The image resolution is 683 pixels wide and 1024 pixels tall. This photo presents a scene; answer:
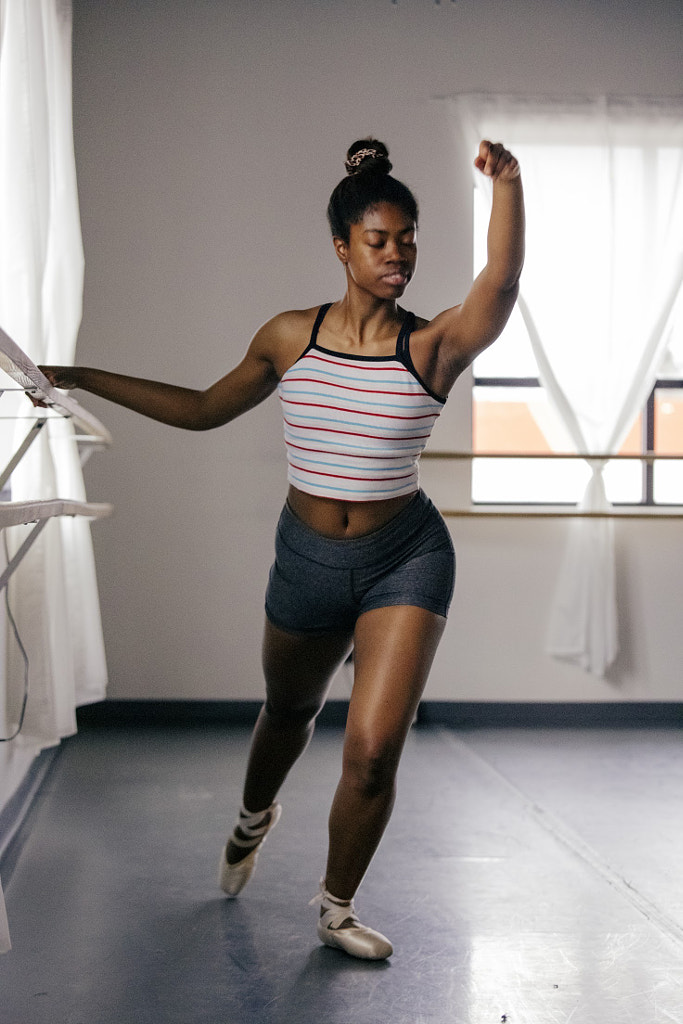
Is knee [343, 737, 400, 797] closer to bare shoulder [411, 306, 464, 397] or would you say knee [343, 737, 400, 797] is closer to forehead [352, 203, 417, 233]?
bare shoulder [411, 306, 464, 397]

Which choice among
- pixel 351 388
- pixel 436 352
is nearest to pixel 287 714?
pixel 351 388

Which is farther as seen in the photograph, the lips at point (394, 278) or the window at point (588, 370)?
the window at point (588, 370)

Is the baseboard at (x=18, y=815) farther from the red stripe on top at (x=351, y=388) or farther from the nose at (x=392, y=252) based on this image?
the nose at (x=392, y=252)

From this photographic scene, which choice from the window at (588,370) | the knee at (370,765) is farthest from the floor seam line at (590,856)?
the window at (588,370)

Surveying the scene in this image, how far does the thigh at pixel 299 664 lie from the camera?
206 centimetres

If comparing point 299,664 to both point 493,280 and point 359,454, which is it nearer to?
point 359,454

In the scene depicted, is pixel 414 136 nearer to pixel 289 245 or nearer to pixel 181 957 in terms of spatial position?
pixel 289 245

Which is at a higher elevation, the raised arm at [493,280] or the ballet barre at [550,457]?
the raised arm at [493,280]

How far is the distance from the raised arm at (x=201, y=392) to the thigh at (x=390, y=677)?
0.56 m

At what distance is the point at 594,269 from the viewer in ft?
13.9

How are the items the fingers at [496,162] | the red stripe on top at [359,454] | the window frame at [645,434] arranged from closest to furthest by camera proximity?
the fingers at [496,162] → the red stripe on top at [359,454] → the window frame at [645,434]

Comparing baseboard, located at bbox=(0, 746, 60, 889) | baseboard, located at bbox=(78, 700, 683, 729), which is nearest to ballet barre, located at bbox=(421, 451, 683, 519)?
baseboard, located at bbox=(78, 700, 683, 729)

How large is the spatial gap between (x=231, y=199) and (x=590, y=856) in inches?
114

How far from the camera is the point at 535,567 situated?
432 centimetres
